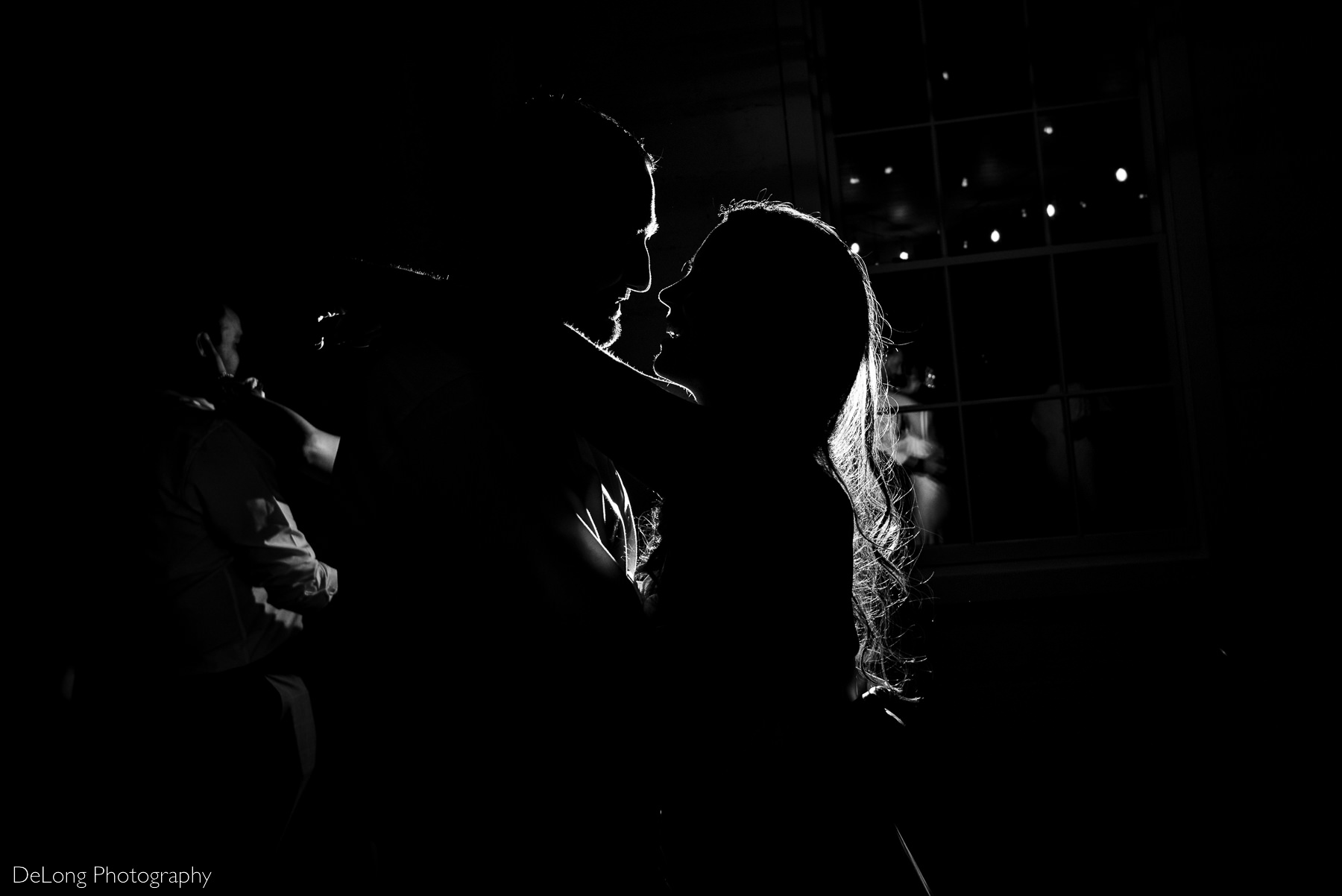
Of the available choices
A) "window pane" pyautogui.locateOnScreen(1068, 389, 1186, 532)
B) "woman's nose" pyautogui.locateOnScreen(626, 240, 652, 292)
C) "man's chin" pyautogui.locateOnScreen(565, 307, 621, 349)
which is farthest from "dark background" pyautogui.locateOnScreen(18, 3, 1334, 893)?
"woman's nose" pyautogui.locateOnScreen(626, 240, 652, 292)

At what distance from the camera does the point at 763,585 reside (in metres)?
1.11

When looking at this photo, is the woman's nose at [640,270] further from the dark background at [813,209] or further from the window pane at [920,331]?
the window pane at [920,331]

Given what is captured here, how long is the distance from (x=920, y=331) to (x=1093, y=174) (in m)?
0.96

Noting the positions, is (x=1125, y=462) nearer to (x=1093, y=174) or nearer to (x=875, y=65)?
(x=1093, y=174)

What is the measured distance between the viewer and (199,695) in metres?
2.30

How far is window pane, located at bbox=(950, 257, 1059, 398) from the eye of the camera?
3430 mm

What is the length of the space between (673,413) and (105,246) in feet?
10.8

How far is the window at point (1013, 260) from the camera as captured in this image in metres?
3.37

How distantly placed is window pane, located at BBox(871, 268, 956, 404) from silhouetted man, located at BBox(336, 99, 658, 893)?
274 cm

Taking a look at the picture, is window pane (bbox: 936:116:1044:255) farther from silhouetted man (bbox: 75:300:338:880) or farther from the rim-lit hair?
silhouetted man (bbox: 75:300:338:880)

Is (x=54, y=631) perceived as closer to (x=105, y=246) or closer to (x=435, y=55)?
(x=105, y=246)

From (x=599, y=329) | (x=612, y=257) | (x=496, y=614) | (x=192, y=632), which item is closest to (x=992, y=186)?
(x=599, y=329)

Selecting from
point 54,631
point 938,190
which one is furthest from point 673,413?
point 938,190

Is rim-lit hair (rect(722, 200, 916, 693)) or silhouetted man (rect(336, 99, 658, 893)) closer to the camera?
silhouetted man (rect(336, 99, 658, 893))
